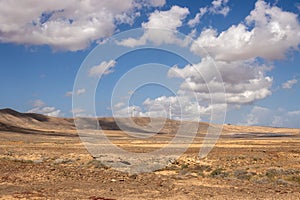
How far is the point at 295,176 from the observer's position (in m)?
24.0

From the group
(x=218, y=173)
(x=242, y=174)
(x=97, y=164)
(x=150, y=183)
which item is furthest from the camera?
(x=97, y=164)

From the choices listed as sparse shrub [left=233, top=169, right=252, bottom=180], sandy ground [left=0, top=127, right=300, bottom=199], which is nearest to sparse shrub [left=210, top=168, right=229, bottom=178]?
sandy ground [left=0, top=127, right=300, bottom=199]

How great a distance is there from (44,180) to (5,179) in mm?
2225

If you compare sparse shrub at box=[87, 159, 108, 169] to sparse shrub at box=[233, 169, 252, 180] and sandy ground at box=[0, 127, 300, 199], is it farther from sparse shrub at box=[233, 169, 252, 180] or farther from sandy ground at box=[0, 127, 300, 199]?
sparse shrub at box=[233, 169, 252, 180]

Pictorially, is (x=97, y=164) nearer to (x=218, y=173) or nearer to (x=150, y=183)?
(x=150, y=183)

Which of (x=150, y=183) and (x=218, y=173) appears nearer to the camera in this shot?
(x=150, y=183)

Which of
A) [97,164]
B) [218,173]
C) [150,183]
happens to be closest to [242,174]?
[218,173]

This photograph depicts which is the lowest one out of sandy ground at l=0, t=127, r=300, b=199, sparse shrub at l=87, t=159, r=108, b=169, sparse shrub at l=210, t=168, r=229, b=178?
sandy ground at l=0, t=127, r=300, b=199

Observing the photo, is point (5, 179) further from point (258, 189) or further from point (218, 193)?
point (258, 189)

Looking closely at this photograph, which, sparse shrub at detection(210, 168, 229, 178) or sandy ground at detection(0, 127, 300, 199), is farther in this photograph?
sparse shrub at detection(210, 168, 229, 178)

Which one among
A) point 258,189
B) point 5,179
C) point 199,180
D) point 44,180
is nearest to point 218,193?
point 258,189

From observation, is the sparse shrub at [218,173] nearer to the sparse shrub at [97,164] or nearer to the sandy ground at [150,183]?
the sandy ground at [150,183]

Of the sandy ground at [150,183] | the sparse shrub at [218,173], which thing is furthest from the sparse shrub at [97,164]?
the sparse shrub at [218,173]

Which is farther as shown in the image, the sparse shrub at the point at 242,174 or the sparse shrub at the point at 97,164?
the sparse shrub at the point at 97,164
